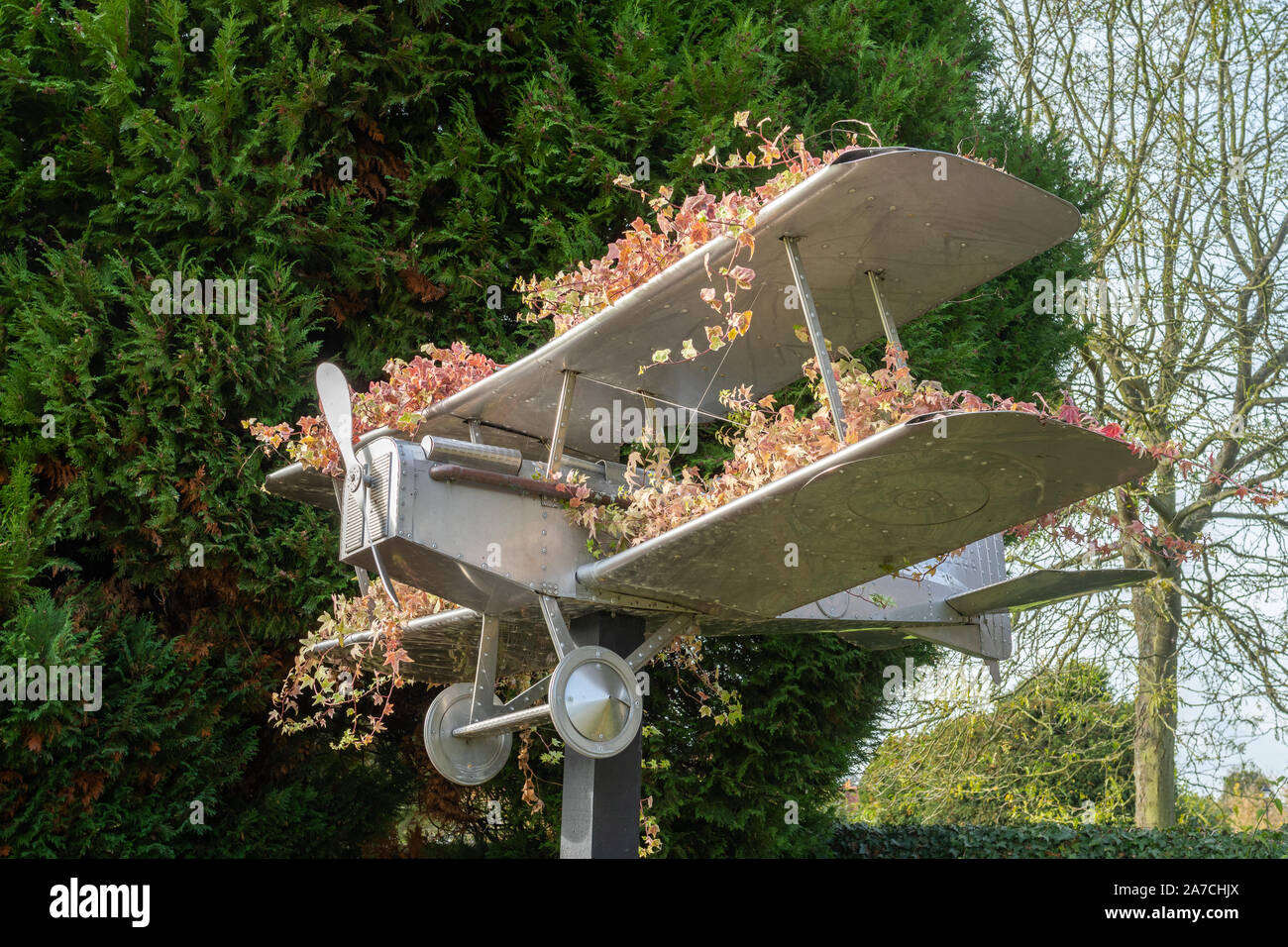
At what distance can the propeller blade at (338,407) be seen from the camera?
412 cm

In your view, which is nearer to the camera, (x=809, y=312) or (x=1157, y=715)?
(x=809, y=312)

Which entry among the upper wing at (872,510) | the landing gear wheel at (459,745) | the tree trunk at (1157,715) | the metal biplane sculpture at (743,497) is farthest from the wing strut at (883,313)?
the tree trunk at (1157,715)

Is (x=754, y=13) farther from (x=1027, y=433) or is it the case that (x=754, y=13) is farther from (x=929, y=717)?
(x=929, y=717)

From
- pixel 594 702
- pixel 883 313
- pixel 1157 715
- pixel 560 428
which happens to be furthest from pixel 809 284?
pixel 1157 715

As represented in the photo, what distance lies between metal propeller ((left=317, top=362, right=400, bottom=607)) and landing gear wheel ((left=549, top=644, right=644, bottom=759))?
2.31ft

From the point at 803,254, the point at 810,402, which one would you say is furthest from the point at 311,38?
the point at 803,254

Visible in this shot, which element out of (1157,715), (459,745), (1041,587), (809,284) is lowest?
(1157,715)

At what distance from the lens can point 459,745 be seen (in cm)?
482

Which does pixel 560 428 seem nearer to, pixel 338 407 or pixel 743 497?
pixel 338 407

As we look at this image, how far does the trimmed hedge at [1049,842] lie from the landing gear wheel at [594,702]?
21.8ft

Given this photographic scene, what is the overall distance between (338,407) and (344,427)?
0.09m

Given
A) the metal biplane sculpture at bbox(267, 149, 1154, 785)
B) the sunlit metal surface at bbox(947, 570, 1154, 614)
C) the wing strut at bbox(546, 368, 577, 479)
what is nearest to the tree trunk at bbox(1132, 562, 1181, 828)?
the sunlit metal surface at bbox(947, 570, 1154, 614)

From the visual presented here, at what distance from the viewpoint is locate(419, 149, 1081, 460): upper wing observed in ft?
11.3

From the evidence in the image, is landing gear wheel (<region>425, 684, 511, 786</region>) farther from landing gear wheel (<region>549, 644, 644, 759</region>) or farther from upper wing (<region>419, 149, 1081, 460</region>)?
upper wing (<region>419, 149, 1081, 460</region>)
